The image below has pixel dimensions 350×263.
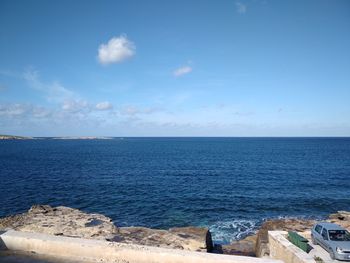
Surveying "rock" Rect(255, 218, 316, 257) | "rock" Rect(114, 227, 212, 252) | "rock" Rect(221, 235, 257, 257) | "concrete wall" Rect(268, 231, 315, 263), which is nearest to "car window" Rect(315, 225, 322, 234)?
"concrete wall" Rect(268, 231, 315, 263)

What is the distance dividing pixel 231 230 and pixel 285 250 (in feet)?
43.0

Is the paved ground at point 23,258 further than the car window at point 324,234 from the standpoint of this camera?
No

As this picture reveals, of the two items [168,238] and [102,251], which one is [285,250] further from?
[102,251]

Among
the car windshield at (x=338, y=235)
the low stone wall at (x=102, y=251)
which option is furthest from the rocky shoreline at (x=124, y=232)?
the low stone wall at (x=102, y=251)

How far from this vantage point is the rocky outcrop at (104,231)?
1823 centimetres

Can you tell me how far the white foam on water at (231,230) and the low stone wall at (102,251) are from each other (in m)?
17.1

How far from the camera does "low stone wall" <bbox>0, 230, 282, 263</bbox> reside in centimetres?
1080

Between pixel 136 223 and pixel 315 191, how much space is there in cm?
3264

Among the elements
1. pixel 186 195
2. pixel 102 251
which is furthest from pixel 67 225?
pixel 186 195

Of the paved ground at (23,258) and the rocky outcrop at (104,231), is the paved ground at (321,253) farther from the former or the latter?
the paved ground at (23,258)

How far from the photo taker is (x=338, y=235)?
17.0m

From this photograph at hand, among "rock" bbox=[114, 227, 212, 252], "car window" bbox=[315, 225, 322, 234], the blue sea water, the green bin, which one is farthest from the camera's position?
the blue sea water

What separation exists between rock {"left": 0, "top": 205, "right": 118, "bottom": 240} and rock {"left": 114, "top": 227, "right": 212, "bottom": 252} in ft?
3.71

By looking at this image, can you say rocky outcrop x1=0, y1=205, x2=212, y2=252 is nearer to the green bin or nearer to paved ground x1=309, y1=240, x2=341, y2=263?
the green bin
